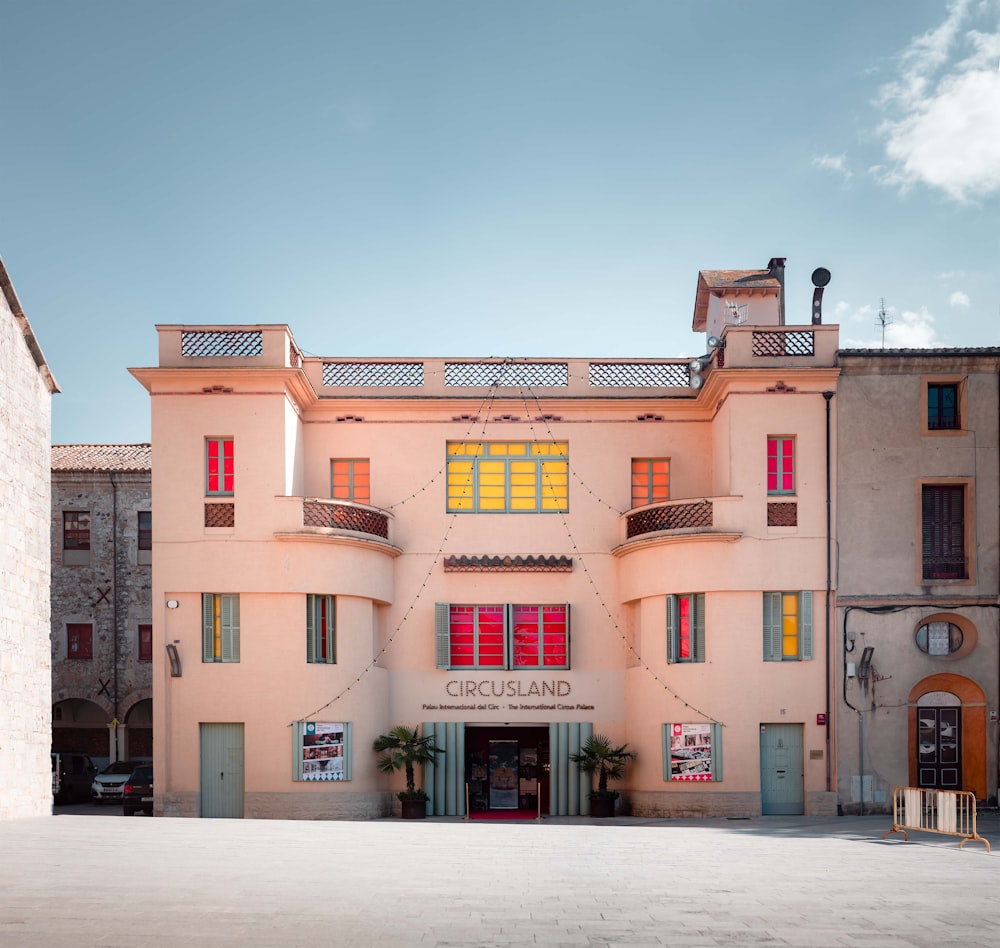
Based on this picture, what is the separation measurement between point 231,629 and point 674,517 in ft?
33.0

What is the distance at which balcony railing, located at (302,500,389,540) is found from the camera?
23984 millimetres

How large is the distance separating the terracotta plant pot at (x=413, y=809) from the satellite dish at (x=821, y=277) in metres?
15.5

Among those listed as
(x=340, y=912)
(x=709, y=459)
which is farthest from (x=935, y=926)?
(x=709, y=459)

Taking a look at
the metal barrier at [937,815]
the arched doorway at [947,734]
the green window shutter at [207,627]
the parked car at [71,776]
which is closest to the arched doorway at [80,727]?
the parked car at [71,776]

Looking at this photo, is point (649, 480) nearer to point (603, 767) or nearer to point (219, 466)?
point (603, 767)

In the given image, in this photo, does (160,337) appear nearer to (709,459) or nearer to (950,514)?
(709,459)

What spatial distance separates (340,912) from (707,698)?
14.2 meters

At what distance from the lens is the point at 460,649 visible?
2586cm

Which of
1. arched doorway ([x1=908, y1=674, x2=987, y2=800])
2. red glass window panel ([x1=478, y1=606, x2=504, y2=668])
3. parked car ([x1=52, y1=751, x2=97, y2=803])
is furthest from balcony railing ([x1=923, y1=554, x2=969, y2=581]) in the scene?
parked car ([x1=52, y1=751, x2=97, y2=803])

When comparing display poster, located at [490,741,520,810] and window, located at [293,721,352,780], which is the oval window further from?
window, located at [293,721,352,780]

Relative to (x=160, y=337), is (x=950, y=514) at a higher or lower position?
lower

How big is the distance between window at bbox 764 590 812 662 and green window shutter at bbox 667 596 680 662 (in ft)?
6.35

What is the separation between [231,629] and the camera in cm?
2392

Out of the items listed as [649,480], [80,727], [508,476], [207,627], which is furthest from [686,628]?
[80,727]
